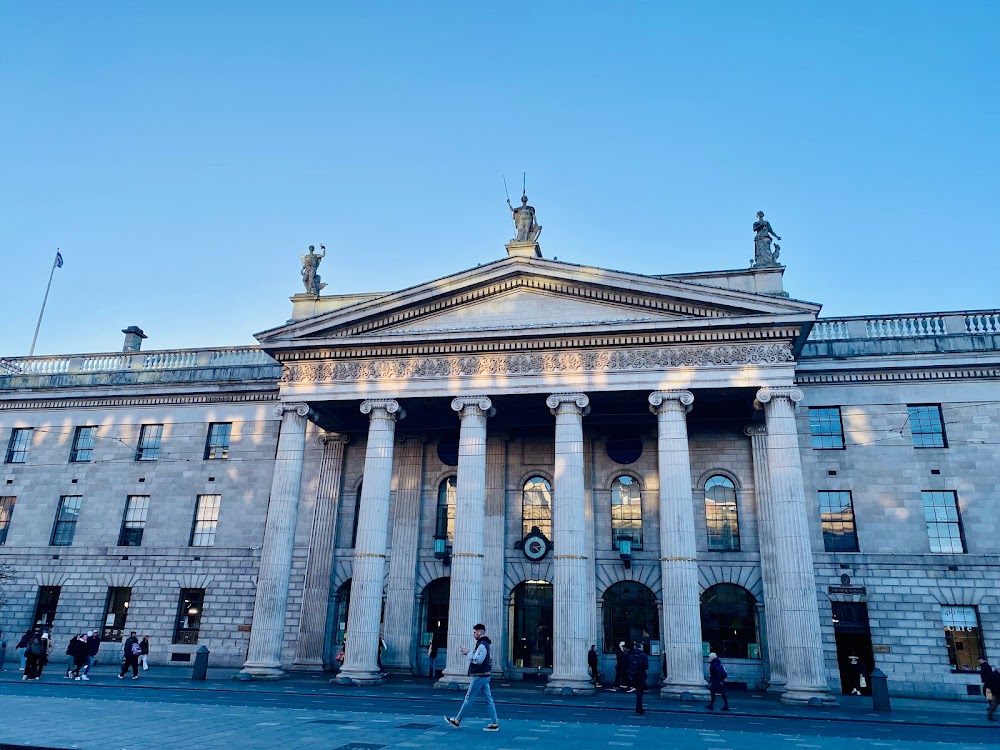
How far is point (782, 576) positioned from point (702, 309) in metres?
9.47

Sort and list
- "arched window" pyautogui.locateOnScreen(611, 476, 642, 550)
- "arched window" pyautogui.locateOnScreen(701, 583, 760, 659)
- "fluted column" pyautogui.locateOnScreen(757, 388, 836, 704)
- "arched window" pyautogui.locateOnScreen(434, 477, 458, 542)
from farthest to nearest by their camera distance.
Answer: "arched window" pyautogui.locateOnScreen(434, 477, 458, 542) < "arched window" pyautogui.locateOnScreen(611, 476, 642, 550) < "arched window" pyautogui.locateOnScreen(701, 583, 760, 659) < "fluted column" pyautogui.locateOnScreen(757, 388, 836, 704)

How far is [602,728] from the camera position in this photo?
16453 mm

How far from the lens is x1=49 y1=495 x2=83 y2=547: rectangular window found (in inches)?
1359

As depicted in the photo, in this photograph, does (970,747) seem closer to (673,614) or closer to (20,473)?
(673,614)

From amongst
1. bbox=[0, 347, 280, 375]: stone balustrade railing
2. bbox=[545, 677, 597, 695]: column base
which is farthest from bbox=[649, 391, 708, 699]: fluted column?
bbox=[0, 347, 280, 375]: stone balustrade railing

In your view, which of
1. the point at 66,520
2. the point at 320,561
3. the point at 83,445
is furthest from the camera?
the point at 83,445

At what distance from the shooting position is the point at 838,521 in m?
27.7

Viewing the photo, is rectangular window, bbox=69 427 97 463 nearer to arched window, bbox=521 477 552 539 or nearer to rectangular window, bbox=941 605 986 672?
arched window, bbox=521 477 552 539

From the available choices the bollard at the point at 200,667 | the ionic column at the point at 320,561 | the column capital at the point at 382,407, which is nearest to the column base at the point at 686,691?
the column capital at the point at 382,407

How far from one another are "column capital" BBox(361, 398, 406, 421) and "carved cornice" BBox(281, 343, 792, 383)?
3.05ft

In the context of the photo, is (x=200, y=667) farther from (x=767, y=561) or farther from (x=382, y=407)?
(x=767, y=561)

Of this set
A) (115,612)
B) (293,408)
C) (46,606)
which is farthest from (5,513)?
(293,408)

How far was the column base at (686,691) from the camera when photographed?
2273 centimetres

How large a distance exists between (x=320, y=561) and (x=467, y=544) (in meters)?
8.33
